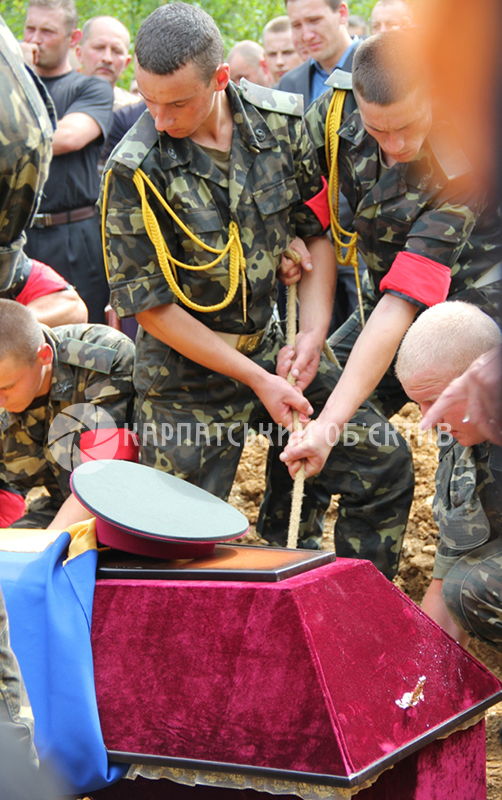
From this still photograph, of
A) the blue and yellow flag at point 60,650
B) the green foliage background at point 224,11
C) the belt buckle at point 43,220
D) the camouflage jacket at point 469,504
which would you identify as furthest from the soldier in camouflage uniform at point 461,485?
the green foliage background at point 224,11

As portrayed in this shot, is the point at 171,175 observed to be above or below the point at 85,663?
above

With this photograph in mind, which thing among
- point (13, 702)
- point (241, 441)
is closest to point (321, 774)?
point (13, 702)

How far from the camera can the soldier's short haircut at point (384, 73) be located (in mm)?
1979

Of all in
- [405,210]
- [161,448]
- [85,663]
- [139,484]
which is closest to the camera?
[85,663]

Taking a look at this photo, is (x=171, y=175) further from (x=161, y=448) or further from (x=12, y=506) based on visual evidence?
(x=12, y=506)

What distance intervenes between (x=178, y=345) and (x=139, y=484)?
62 centimetres

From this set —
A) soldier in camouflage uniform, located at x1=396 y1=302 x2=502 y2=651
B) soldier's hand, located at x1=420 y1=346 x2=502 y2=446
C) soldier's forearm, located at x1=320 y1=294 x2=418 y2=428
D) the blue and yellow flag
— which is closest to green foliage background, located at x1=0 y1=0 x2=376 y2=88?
soldier's forearm, located at x1=320 y1=294 x2=418 y2=428

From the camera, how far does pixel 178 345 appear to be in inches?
93.6

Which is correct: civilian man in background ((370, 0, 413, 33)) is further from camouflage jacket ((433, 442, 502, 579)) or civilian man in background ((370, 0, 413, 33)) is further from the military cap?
the military cap

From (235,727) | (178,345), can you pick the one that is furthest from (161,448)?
(235,727)

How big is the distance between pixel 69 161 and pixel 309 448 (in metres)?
2.08

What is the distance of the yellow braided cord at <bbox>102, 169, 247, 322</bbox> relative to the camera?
2.29 meters

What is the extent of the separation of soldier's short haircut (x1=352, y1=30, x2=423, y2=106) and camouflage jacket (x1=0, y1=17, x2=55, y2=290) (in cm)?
74

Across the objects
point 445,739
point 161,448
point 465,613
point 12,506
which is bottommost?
point 12,506
